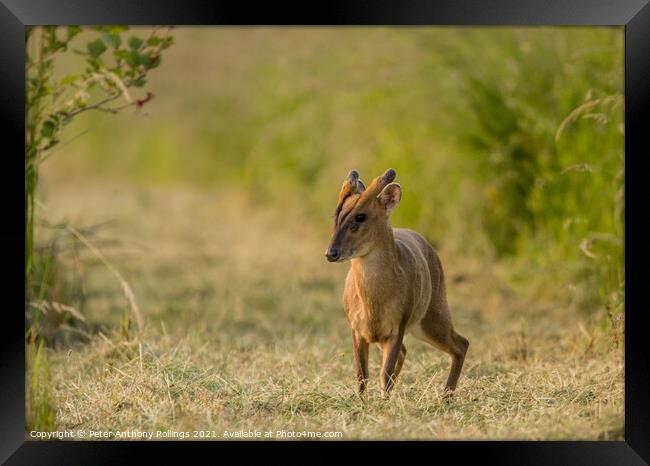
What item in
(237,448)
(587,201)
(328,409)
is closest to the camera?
(237,448)

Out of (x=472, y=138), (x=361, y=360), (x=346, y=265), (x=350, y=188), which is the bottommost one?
(x=361, y=360)

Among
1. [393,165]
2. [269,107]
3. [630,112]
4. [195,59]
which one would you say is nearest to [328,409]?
[630,112]

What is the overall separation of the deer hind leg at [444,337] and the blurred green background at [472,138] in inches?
49.8

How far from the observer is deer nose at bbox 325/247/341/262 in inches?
198

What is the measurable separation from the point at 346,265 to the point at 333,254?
5.29m

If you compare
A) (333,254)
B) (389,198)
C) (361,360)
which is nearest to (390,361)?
(361,360)

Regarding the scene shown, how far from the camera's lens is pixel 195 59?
1995 centimetres

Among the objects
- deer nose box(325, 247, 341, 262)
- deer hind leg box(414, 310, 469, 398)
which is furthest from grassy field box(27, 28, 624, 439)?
deer nose box(325, 247, 341, 262)

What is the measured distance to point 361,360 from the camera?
5.34 m

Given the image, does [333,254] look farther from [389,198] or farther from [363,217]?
[389,198]

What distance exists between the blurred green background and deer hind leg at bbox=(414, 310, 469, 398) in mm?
1266

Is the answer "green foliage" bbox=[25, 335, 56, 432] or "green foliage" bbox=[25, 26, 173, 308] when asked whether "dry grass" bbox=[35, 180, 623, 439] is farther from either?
"green foliage" bbox=[25, 26, 173, 308]

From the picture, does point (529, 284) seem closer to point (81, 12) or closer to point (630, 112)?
point (630, 112)

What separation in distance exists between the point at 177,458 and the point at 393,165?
649 cm
